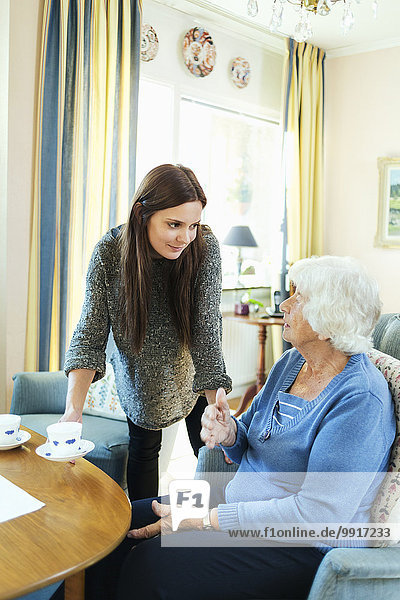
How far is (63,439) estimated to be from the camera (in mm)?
1503

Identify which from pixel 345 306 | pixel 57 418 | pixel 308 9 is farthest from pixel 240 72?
pixel 345 306

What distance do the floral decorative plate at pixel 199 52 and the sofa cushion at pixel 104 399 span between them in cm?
221

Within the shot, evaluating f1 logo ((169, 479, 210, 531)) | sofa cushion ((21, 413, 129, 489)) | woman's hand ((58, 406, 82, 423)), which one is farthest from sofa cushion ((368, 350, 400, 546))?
sofa cushion ((21, 413, 129, 489))

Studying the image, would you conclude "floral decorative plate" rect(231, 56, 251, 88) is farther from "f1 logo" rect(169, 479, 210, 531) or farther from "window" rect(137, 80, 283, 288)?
"f1 logo" rect(169, 479, 210, 531)

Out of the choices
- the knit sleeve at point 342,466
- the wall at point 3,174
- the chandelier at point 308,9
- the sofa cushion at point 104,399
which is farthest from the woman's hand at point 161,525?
the chandelier at point 308,9

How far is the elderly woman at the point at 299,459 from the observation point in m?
1.35

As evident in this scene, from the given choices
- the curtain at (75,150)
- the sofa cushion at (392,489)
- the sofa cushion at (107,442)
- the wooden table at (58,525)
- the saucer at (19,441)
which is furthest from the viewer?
the curtain at (75,150)

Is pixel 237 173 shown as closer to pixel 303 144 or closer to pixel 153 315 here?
pixel 303 144

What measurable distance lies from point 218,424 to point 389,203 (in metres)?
3.54

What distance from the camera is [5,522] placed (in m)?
1.23

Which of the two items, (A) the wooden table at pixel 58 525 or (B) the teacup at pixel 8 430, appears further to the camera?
(B) the teacup at pixel 8 430

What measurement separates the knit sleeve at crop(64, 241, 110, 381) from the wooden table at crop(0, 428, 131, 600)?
314mm

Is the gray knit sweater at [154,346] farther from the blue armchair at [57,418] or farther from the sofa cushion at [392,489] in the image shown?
the sofa cushion at [392,489]

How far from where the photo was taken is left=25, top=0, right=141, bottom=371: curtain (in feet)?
10.0
